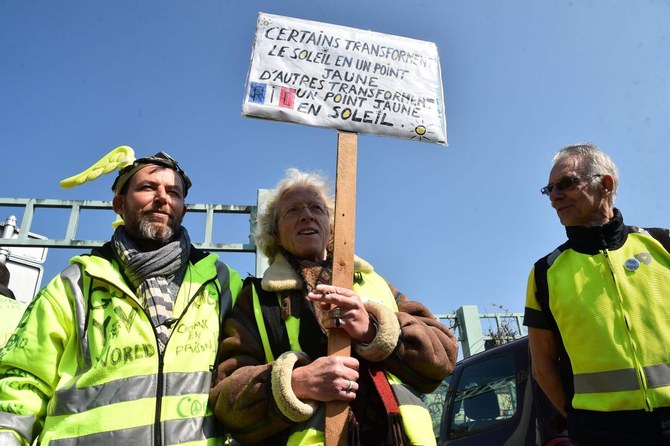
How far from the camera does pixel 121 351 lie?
5.63 ft

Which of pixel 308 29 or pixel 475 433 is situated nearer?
pixel 308 29

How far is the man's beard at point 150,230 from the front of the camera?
6.86 ft

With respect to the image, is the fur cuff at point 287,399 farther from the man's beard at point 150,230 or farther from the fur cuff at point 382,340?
the man's beard at point 150,230

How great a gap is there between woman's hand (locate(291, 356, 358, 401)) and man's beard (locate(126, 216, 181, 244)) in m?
0.89

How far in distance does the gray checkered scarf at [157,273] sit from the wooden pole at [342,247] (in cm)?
65

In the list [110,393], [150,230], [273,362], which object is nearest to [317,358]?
[273,362]

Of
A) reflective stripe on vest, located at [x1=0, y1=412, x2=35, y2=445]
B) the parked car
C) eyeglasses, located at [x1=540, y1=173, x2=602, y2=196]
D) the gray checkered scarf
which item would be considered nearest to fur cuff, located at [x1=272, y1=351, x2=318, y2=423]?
the gray checkered scarf

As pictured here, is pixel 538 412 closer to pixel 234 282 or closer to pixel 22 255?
pixel 234 282

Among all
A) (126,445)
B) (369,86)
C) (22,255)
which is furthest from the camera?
(22,255)

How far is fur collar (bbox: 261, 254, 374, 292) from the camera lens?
6.32ft

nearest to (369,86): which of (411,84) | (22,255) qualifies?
(411,84)

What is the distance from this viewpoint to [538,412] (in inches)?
121

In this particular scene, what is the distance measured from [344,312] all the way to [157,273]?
0.79 metres

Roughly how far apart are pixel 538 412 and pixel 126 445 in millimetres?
2532
